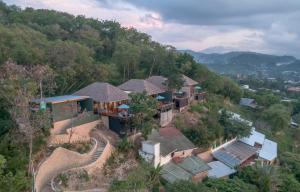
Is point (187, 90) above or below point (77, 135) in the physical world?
above

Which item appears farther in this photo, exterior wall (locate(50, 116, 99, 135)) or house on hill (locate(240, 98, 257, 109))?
house on hill (locate(240, 98, 257, 109))

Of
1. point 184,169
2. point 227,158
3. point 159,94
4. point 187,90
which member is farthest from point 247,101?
point 184,169

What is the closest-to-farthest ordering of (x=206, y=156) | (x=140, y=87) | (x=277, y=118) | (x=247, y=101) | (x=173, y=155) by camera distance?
(x=173, y=155) → (x=206, y=156) → (x=140, y=87) → (x=277, y=118) → (x=247, y=101)

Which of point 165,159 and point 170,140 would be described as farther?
point 170,140

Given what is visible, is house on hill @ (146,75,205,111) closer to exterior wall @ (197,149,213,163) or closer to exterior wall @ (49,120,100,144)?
exterior wall @ (197,149,213,163)

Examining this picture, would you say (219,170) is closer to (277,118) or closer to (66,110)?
(66,110)

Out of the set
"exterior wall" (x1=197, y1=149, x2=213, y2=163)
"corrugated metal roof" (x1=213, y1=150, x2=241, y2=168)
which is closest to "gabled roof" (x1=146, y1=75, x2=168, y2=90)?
"exterior wall" (x1=197, y1=149, x2=213, y2=163)
